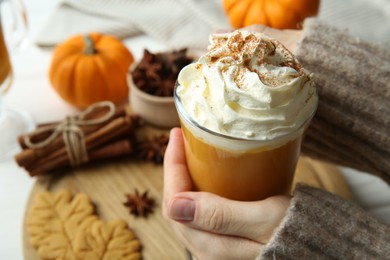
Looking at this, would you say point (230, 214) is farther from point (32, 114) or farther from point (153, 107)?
point (32, 114)

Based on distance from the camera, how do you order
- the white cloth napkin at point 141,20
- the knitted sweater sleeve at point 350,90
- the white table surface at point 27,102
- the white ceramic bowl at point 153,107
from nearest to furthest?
1. the knitted sweater sleeve at point 350,90
2. the white table surface at point 27,102
3. the white ceramic bowl at point 153,107
4. the white cloth napkin at point 141,20

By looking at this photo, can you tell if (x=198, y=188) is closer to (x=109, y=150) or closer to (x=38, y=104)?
(x=109, y=150)

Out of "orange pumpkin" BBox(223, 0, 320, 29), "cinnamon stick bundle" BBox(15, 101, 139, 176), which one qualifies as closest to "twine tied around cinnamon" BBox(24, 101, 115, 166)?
"cinnamon stick bundle" BBox(15, 101, 139, 176)

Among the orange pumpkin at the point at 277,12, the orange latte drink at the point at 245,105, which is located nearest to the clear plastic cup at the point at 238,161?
the orange latte drink at the point at 245,105

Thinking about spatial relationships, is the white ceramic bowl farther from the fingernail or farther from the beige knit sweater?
the fingernail

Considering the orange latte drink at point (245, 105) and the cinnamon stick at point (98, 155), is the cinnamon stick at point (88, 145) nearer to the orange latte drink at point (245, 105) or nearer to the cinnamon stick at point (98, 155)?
the cinnamon stick at point (98, 155)

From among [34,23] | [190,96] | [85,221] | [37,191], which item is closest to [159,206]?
[85,221]
